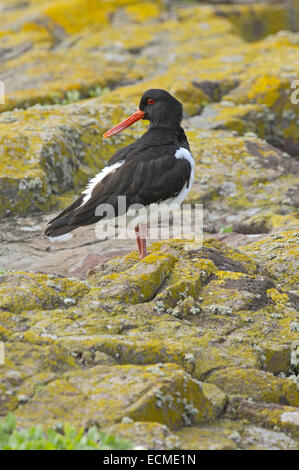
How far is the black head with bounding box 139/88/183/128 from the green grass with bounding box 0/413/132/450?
5.63 m

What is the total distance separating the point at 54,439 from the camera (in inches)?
183

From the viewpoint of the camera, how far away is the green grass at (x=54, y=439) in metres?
4.61

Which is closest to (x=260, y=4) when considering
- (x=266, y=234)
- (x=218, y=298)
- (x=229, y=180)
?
(x=229, y=180)

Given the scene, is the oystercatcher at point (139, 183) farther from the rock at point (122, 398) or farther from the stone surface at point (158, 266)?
the rock at point (122, 398)

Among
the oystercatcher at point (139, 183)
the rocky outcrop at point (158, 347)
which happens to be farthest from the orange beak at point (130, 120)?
the rocky outcrop at point (158, 347)

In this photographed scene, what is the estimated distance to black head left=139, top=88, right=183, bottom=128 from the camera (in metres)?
9.29

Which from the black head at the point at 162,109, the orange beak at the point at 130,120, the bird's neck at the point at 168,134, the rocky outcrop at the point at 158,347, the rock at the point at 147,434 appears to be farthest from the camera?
the orange beak at the point at 130,120

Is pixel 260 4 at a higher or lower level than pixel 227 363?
higher

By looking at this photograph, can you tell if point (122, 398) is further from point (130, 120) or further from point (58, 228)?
point (130, 120)

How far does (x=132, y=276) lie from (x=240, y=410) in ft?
7.37

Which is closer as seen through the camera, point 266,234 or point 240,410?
point 240,410

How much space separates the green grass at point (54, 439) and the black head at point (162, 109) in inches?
222
